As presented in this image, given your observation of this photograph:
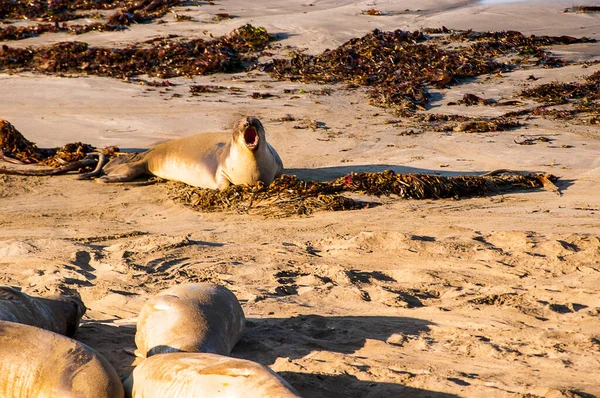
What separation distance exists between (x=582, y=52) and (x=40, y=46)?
10123 millimetres

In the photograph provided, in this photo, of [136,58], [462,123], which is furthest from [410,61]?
[136,58]

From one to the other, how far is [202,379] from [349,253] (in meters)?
3.24

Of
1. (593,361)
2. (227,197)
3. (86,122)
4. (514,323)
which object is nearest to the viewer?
(593,361)

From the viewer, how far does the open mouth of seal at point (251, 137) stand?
867cm

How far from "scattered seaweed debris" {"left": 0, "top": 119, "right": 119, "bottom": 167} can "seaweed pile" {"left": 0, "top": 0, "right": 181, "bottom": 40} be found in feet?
22.2

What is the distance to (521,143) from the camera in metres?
10.6

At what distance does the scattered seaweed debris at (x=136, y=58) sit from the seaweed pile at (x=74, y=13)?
4.19 ft

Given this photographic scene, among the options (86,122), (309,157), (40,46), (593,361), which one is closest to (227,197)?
(309,157)

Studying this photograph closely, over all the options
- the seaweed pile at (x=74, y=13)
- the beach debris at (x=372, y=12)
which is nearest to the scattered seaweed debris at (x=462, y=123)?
the beach debris at (x=372, y=12)

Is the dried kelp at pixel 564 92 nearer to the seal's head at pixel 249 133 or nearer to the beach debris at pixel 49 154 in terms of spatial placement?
the seal's head at pixel 249 133

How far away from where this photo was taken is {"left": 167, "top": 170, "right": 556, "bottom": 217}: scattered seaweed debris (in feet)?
25.8

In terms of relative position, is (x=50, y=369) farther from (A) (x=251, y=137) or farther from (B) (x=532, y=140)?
(B) (x=532, y=140)

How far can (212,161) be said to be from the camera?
9242 millimetres

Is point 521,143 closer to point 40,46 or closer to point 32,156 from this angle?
point 32,156
